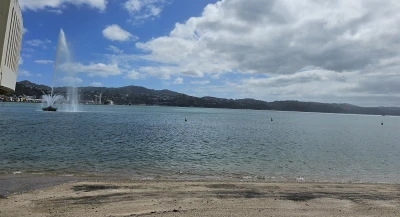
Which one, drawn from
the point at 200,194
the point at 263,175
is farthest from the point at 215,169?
the point at 200,194

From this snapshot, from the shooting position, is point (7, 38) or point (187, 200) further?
point (187, 200)

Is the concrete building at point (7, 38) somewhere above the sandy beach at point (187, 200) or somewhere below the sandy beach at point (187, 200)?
above

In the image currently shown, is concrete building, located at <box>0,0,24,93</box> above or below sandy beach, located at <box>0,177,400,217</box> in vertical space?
above

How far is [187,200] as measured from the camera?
43.2 ft

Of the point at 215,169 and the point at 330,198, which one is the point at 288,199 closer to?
the point at 330,198

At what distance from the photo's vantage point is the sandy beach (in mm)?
11406

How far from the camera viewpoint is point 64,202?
40.1 ft

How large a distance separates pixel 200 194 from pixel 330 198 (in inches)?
230

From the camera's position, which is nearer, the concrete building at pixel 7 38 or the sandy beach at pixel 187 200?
the concrete building at pixel 7 38

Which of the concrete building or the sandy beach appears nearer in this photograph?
the concrete building

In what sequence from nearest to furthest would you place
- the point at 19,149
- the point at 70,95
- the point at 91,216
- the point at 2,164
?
1. the point at 91,216
2. the point at 2,164
3. the point at 19,149
4. the point at 70,95

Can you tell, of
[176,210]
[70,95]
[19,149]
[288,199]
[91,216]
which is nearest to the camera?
[91,216]

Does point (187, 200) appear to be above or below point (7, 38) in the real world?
below

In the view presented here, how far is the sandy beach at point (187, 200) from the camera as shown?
37.4 ft
